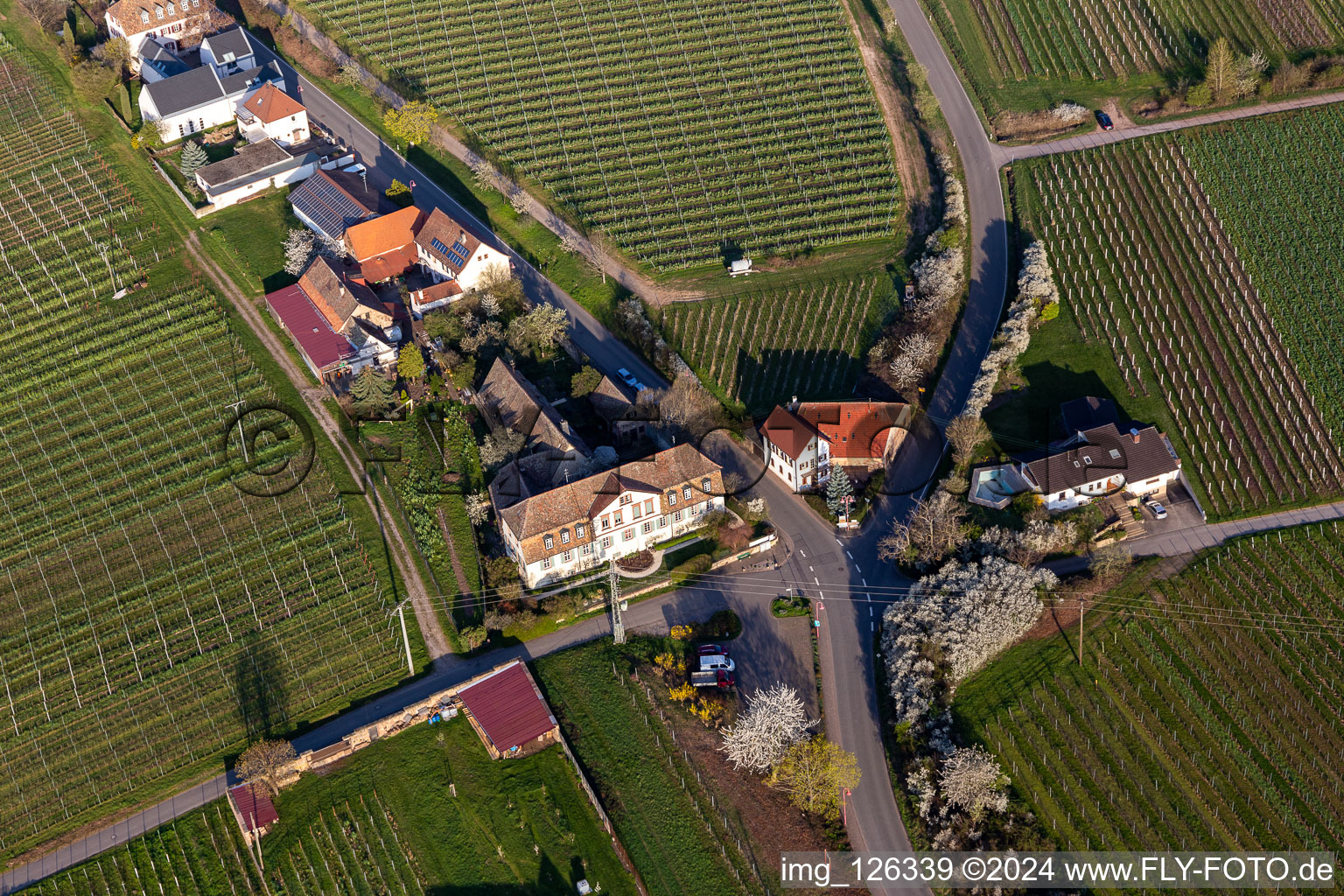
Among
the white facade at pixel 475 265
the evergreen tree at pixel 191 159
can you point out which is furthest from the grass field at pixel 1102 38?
the evergreen tree at pixel 191 159

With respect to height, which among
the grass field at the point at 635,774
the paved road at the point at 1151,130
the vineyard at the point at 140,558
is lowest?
the vineyard at the point at 140,558

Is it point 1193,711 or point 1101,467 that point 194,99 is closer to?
point 1101,467

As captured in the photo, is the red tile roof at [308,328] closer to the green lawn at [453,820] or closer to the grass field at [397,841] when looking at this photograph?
the green lawn at [453,820]

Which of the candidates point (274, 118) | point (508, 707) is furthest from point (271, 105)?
point (508, 707)

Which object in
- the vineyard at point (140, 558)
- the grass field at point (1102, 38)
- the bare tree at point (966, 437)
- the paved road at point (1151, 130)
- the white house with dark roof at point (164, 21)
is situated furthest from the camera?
the white house with dark roof at point (164, 21)

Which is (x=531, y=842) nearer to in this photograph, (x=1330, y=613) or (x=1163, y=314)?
(x=1330, y=613)

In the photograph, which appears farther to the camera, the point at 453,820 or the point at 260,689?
the point at 260,689

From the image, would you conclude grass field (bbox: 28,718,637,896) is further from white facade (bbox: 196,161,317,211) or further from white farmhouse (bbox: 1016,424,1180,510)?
white facade (bbox: 196,161,317,211)
